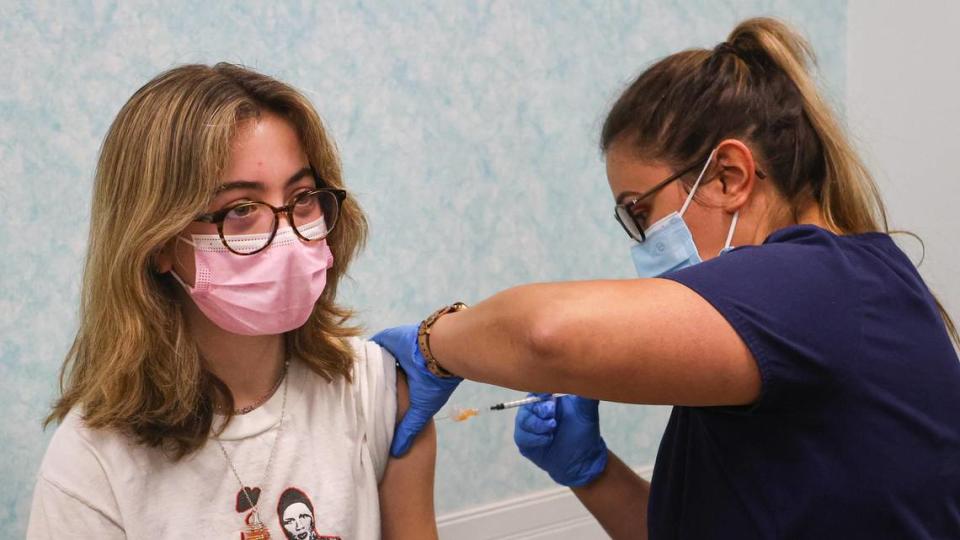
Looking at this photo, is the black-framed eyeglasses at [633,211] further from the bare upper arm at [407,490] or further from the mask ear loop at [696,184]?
the bare upper arm at [407,490]

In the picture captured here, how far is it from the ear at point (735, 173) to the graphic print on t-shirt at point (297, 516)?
2.55 feet

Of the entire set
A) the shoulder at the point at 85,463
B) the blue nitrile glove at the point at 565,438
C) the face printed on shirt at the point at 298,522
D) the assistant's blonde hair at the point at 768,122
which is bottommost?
the blue nitrile glove at the point at 565,438

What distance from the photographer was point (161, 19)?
2014mm

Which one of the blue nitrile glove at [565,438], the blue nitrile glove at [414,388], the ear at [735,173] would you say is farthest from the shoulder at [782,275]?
the blue nitrile glove at [565,438]

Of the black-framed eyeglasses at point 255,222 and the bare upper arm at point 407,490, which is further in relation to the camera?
the bare upper arm at point 407,490

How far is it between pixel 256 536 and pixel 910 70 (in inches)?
99.5

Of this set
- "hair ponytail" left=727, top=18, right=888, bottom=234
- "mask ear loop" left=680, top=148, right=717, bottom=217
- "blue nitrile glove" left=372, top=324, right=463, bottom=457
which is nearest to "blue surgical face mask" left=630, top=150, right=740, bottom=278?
"mask ear loop" left=680, top=148, right=717, bottom=217

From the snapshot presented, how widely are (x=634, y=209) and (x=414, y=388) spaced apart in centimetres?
47

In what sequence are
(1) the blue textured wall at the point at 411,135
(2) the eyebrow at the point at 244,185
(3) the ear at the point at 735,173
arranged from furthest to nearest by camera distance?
1. (1) the blue textured wall at the point at 411,135
2. (2) the eyebrow at the point at 244,185
3. (3) the ear at the point at 735,173

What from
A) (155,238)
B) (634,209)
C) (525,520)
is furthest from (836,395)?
(525,520)

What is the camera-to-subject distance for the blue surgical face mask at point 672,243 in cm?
127

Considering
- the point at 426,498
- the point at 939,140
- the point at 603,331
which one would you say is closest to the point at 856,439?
the point at 603,331

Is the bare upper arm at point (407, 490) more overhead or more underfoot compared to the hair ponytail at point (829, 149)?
more underfoot

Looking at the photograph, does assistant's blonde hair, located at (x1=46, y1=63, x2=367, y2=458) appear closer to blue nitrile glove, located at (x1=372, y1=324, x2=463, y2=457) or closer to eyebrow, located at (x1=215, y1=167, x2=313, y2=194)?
eyebrow, located at (x1=215, y1=167, x2=313, y2=194)
